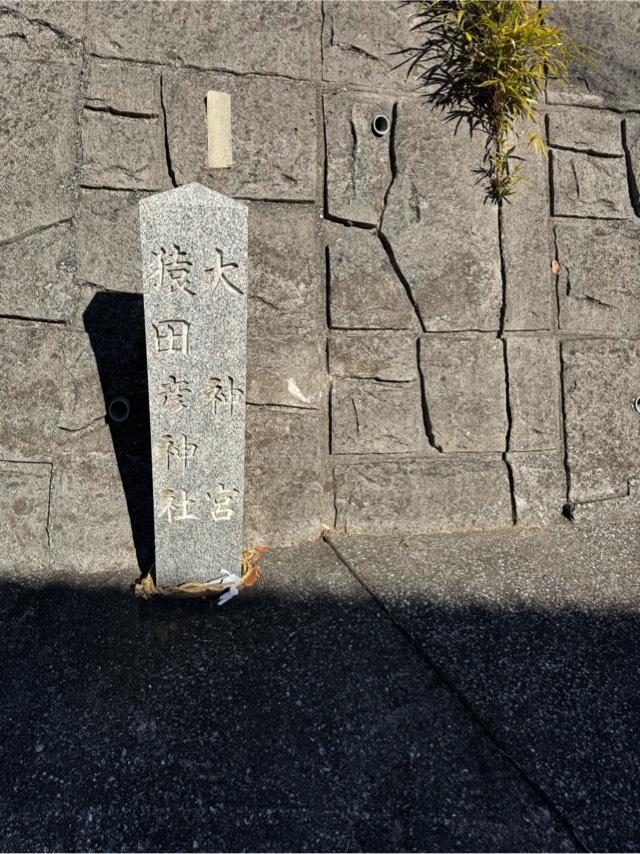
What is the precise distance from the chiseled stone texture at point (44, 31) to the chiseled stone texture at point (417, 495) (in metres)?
1.92

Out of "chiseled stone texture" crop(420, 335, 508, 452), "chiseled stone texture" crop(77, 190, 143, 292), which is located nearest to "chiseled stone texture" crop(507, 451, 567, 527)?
"chiseled stone texture" crop(420, 335, 508, 452)

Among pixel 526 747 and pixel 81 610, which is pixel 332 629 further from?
pixel 81 610

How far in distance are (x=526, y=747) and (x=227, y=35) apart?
8.53 ft

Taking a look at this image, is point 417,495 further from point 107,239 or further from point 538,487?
point 107,239

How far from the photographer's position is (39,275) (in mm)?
2283

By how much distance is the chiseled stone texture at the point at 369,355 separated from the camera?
243cm

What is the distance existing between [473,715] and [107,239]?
2032mm

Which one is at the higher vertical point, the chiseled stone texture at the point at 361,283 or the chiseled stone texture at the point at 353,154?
the chiseled stone texture at the point at 353,154

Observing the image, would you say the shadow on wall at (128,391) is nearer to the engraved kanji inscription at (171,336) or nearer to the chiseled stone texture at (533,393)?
the engraved kanji inscription at (171,336)

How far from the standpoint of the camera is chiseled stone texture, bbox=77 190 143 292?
2.28 m

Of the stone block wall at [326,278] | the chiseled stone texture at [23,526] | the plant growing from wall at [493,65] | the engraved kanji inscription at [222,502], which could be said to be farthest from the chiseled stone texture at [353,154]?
the chiseled stone texture at [23,526]

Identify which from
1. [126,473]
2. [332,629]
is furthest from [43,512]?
[332,629]

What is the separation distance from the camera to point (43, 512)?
90.2 inches

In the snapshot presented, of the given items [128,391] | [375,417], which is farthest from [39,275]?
[375,417]
